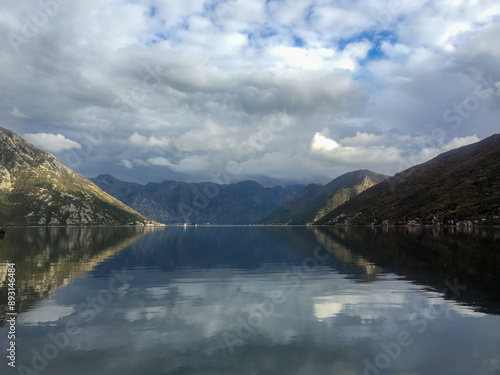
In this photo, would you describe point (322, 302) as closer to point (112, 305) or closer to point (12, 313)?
point (112, 305)


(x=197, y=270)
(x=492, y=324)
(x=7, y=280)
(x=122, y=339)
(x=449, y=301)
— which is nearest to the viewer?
(x=122, y=339)

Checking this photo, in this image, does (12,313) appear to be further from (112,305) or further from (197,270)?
(197,270)

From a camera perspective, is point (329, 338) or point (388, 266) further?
point (388, 266)

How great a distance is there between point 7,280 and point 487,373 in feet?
171

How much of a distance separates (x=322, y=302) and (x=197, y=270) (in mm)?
29327

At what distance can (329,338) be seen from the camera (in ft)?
75.1

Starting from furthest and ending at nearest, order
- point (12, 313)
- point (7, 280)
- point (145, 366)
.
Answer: point (7, 280)
point (12, 313)
point (145, 366)

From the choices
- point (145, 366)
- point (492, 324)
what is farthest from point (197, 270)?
point (492, 324)

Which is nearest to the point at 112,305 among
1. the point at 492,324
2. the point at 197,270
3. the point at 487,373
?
the point at 197,270

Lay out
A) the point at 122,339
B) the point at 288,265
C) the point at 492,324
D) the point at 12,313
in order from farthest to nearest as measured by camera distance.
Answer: the point at 288,265 → the point at 12,313 → the point at 492,324 → the point at 122,339

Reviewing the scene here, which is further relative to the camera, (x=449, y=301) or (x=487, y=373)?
(x=449, y=301)

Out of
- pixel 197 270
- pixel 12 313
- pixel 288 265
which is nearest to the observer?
pixel 12 313

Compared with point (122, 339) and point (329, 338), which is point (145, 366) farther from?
point (329, 338)

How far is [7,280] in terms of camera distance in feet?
138
